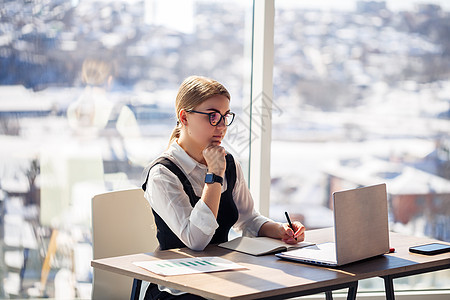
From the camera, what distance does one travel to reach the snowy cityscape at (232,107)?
3.35 meters

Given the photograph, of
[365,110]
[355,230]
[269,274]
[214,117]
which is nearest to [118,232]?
[214,117]

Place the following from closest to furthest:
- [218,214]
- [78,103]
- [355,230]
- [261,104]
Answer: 1. [355,230]
2. [218,214]
3. [78,103]
4. [261,104]

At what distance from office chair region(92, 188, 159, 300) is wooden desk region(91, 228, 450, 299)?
406 millimetres

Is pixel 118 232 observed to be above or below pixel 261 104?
below

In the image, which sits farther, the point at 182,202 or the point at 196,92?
the point at 196,92

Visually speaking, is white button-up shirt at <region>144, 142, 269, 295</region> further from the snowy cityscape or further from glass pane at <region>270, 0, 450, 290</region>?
glass pane at <region>270, 0, 450, 290</region>

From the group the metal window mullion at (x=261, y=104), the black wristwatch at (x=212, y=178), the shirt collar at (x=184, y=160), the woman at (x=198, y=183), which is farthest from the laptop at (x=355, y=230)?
the metal window mullion at (x=261, y=104)

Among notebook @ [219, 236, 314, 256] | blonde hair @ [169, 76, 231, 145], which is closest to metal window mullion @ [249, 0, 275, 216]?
blonde hair @ [169, 76, 231, 145]

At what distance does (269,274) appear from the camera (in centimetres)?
200

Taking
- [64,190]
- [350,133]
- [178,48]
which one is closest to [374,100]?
[350,133]

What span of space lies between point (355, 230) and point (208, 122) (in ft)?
2.30

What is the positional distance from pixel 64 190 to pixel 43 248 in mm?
317

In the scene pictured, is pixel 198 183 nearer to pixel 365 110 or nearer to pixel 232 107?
pixel 232 107

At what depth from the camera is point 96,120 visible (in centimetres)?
344
